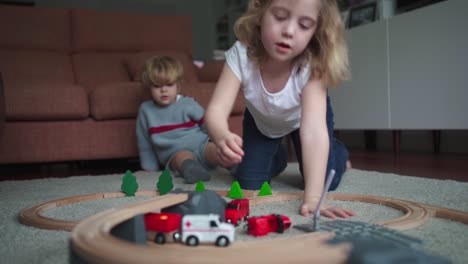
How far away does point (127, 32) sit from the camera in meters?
2.75

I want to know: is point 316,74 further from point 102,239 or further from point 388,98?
point 388,98

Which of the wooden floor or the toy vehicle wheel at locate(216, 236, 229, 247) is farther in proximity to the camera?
the wooden floor

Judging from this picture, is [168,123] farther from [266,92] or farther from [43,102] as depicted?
[266,92]

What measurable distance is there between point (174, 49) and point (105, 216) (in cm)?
234

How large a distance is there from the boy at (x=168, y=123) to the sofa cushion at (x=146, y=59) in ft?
1.53

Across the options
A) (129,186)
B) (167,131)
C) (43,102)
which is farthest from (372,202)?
(43,102)

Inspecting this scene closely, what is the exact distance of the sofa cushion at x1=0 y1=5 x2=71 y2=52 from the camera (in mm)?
2500

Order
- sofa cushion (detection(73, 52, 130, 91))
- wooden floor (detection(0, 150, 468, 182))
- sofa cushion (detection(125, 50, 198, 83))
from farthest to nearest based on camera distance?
sofa cushion (detection(73, 52, 130, 91)) → sofa cushion (detection(125, 50, 198, 83)) → wooden floor (detection(0, 150, 468, 182))

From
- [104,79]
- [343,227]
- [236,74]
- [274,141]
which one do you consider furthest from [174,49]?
[343,227]

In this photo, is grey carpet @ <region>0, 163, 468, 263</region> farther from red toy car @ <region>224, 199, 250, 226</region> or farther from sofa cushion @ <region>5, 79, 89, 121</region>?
sofa cushion @ <region>5, 79, 89, 121</region>

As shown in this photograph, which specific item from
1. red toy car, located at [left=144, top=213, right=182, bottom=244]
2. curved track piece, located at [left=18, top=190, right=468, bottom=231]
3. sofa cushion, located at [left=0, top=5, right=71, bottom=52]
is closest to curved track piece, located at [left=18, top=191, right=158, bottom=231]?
curved track piece, located at [left=18, top=190, right=468, bottom=231]

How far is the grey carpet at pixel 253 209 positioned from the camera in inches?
26.5

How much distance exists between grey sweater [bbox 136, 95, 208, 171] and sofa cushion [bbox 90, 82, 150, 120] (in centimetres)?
12

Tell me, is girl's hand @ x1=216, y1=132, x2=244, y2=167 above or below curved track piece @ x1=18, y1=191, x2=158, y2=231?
above
